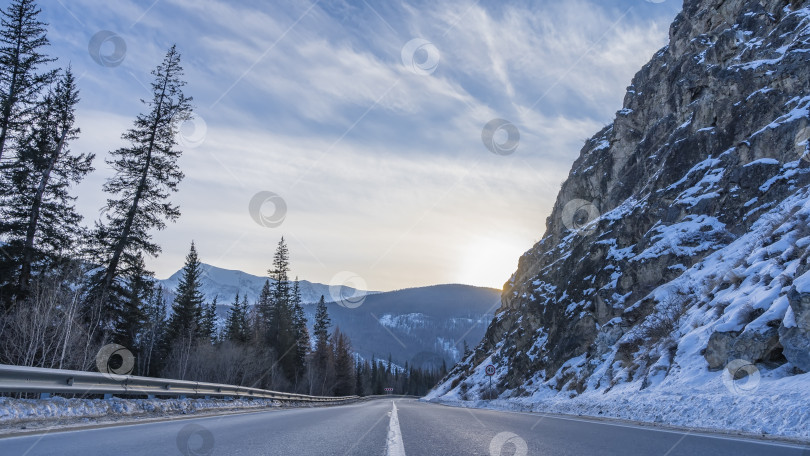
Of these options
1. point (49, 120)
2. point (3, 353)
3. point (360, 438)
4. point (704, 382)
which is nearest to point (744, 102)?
point (704, 382)

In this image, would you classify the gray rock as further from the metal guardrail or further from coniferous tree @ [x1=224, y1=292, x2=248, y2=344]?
coniferous tree @ [x1=224, y1=292, x2=248, y2=344]

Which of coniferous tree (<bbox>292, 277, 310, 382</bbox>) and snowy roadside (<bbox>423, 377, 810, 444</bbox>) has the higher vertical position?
coniferous tree (<bbox>292, 277, 310, 382</bbox>)

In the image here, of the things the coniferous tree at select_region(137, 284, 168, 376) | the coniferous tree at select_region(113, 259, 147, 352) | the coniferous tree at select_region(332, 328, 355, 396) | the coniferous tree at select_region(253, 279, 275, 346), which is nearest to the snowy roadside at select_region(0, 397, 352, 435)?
the coniferous tree at select_region(113, 259, 147, 352)

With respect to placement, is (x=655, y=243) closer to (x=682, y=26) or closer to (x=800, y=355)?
(x=800, y=355)

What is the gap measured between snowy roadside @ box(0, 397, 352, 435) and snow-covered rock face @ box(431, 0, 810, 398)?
1439 cm

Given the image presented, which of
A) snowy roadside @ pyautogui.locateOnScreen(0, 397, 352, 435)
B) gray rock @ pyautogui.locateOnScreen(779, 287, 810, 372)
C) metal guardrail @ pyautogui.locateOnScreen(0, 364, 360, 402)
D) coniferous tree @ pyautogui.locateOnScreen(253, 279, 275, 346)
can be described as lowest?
snowy roadside @ pyautogui.locateOnScreen(0, 397, 352, 435)

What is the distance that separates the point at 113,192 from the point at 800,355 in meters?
27.2

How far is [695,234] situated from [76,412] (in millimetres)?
28306

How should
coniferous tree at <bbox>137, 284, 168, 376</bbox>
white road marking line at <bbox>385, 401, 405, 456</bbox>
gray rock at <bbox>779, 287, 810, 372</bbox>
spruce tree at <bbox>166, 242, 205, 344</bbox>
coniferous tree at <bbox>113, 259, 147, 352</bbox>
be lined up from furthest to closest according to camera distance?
coniferous tree at <bbox>137, 284, 168, 376</bbox> → spruce tree at <bbox>166, 242, 205, 344</bbox> → coniferous tree at <bbox>113, 259, 147, 352</bbox> → gray rock at <bbox>779, 287, 810, 372</bbox> → white road marking line at <bbox>385, 401, 405, 456</bbox>

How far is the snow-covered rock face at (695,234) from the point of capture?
14914 mm

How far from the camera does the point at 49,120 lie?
23.9m

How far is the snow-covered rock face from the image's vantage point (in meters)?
14.9

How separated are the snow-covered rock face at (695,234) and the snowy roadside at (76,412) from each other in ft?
47.2

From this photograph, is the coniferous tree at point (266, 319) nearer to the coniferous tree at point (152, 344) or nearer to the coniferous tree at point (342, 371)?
the coniferous tree at point (152, 344)
